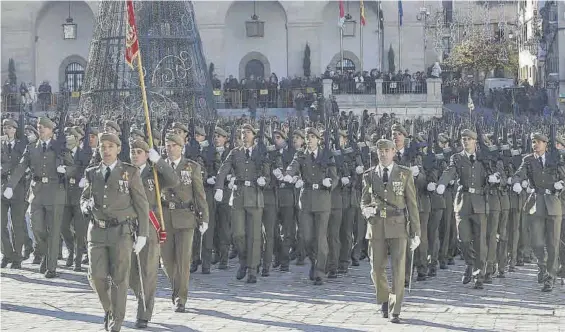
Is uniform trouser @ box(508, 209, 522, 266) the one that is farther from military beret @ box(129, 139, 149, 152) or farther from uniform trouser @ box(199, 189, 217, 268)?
military beret @ box(129, 139, 149, 152)

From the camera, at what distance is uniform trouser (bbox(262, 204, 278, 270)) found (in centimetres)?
1764

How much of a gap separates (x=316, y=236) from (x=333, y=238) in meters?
0.71

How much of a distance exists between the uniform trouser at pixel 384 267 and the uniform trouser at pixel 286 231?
4.62 meters

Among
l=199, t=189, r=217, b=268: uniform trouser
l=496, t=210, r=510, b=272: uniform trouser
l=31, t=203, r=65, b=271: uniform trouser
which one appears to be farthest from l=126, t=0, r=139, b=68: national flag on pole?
l=496, t=210, r=510, b=272: uniform trouser

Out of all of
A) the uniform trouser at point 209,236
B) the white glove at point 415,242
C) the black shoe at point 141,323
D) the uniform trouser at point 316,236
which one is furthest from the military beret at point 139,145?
the uniform trouser at point 209,236

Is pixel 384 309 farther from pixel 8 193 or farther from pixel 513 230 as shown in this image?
pixel 8 193

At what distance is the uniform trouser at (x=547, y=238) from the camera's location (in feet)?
52.7

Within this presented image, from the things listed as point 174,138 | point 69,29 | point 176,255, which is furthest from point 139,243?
point 69,29

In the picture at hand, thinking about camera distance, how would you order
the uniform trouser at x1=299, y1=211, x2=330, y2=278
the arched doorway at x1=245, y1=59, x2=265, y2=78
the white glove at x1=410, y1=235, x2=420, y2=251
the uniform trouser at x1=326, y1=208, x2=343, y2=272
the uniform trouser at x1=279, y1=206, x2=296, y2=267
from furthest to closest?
the arched doorway at x1=245, y1=59, x2=265, y2=78 < the uniform trouser at x1=279, y1=206, x2=296, y2=267 < the uniform trouser at x1=326, y1=208, x2=343, y2=272 < the uniform trouser at x1=299, y1=211, x2=330, y2=278 < the white glove at x1=410, y1=235, x2=420, y2=251

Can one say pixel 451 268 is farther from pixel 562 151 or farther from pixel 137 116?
pixel 137 116

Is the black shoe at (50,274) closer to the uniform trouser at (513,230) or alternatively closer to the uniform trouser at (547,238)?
the uniform trouser at (547,238)

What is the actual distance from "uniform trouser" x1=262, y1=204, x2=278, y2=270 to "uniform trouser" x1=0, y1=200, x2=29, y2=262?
348 centimetres

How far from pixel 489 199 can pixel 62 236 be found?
6.23m

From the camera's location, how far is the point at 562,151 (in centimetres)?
1734
